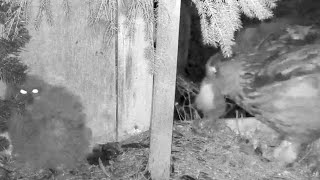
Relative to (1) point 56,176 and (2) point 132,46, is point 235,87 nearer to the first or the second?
(2) point 132,46

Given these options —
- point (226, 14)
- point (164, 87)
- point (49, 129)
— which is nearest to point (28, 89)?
point (49, 129)

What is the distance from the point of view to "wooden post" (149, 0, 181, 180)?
206 cm

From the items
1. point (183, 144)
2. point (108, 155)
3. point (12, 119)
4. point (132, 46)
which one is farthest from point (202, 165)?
point (12, 119)

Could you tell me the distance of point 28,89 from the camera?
2.65m

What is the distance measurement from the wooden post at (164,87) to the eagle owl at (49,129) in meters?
0.62

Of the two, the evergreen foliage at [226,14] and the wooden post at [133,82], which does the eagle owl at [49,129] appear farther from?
the evergreen foliage at [226,14]

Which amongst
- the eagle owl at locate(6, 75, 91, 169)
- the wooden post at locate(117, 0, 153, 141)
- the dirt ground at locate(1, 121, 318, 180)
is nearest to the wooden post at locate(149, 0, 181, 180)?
the dirt ground at locate(1, 121, 318, 180)

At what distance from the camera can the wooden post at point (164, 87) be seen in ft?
6.76

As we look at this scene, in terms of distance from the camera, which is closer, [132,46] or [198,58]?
[132,46]

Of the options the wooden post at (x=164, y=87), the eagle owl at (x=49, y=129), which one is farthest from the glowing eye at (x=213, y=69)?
the eagle owl at (x=49, y=129)

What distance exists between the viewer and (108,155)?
279 centimetres

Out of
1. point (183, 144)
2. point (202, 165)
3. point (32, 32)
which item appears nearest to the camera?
point (32, 32)

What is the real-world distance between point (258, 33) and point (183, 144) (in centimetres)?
96

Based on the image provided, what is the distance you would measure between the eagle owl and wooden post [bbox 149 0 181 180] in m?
0.62
